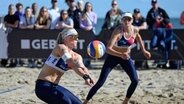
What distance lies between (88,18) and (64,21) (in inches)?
29.3

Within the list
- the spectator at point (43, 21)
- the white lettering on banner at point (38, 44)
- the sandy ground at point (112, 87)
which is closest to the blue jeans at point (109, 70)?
the sandy ground at point (112, 87)

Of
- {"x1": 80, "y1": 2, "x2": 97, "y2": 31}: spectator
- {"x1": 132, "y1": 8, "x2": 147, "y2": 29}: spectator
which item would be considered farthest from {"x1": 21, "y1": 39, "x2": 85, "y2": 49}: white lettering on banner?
{"x1": 132, "y1": 8, "x2": 147, "y2": 29}: spectator

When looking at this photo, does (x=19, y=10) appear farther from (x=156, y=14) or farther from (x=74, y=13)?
(x=156, y=14)

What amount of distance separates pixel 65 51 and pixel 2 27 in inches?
424

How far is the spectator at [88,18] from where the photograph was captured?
16.1 m

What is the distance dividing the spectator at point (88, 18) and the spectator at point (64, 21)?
1.44ft

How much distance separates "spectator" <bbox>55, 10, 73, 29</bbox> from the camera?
1581cm

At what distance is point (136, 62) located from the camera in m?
16.7

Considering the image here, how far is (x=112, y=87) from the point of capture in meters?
12.4

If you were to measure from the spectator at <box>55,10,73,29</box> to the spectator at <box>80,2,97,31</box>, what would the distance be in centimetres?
44

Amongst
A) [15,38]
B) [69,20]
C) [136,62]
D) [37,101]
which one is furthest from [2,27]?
[37,101]

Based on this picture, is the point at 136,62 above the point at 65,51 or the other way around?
the other way around

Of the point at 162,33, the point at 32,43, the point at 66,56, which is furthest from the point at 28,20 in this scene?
the point at 66,56

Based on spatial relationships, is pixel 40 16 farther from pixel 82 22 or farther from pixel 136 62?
pixel 136 62
